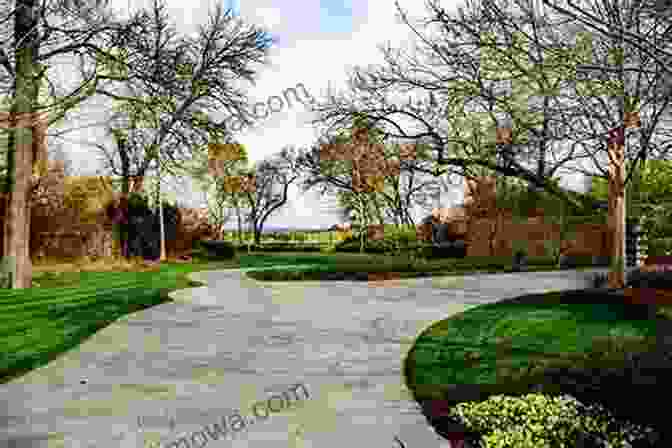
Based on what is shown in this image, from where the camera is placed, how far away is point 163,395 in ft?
14.2

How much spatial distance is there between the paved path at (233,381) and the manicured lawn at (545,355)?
0.32m

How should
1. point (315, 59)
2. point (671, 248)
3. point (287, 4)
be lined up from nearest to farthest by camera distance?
1. point (287, 4)
2. point (315, 59)
3. point (671, 248)

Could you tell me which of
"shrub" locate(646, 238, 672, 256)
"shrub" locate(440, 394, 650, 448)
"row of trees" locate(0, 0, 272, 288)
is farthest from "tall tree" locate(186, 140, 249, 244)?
"shrub" locate(440, 394, 650, 448)

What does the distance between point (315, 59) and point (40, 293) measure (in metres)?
6.48

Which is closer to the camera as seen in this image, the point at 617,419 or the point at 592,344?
the point at 617,419

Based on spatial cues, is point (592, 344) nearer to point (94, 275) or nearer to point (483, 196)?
point (94, 275)

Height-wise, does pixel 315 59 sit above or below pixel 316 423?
above

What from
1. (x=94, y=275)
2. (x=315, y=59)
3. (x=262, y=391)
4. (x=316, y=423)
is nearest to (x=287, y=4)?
(x=315, y=59)

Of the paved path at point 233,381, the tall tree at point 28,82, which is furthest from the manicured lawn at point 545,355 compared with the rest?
the tall tree at point 28,82

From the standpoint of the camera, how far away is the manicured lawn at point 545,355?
3979 millimetres

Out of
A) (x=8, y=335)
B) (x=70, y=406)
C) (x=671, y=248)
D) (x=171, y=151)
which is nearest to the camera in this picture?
(x=70, y=406)

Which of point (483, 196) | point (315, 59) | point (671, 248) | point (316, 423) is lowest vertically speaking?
point (316, 423)

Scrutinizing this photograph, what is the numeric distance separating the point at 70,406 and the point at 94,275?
442 inches

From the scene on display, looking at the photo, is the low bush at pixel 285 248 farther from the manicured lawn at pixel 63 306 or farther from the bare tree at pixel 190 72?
the bare tree at pixel 190 72
